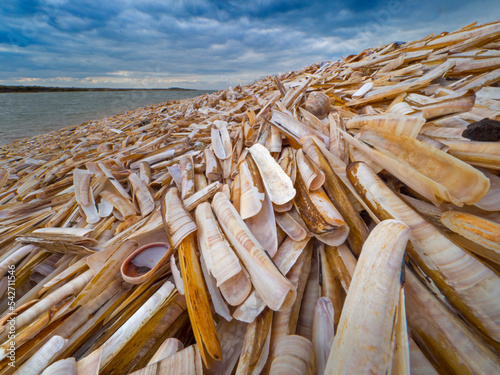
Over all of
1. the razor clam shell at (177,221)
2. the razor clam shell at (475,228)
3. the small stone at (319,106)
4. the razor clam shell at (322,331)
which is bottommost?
the razor clam shell at (322,331)

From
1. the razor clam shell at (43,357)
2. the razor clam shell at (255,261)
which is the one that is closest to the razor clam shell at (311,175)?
the razor clam shell at (255,261)

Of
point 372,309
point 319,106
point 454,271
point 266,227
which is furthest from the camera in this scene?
point 319,106

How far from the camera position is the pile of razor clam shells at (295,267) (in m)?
0.68

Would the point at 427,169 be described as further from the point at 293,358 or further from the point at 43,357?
the point at 43,357

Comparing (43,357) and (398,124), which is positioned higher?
(398,124)

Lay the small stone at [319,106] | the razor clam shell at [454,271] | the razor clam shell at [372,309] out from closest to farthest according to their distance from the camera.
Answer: the razor clam shell at [372,309] < the razor clam shell at [454,271] < the small stone at [319,106]

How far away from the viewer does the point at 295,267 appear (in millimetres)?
1029

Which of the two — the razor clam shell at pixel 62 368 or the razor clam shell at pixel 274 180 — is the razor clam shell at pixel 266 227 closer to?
the razor clam shell at pixel 274 180

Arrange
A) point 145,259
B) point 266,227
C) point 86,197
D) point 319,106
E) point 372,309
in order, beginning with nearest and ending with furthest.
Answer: point 372,309
point 266,227
point 145,259
point 86,197
point 319,106

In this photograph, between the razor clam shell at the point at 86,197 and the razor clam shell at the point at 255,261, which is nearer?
the razor clam shell at the point at 255,261

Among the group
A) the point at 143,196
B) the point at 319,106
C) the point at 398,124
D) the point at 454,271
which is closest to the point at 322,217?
the point at 454,271

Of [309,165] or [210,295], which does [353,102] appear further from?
[210,295]

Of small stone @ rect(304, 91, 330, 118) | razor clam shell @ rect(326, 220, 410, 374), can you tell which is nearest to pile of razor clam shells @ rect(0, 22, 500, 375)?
razor clam shell @ rect(326, 220, 410, 374)

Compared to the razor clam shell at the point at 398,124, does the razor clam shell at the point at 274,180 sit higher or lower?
lower
